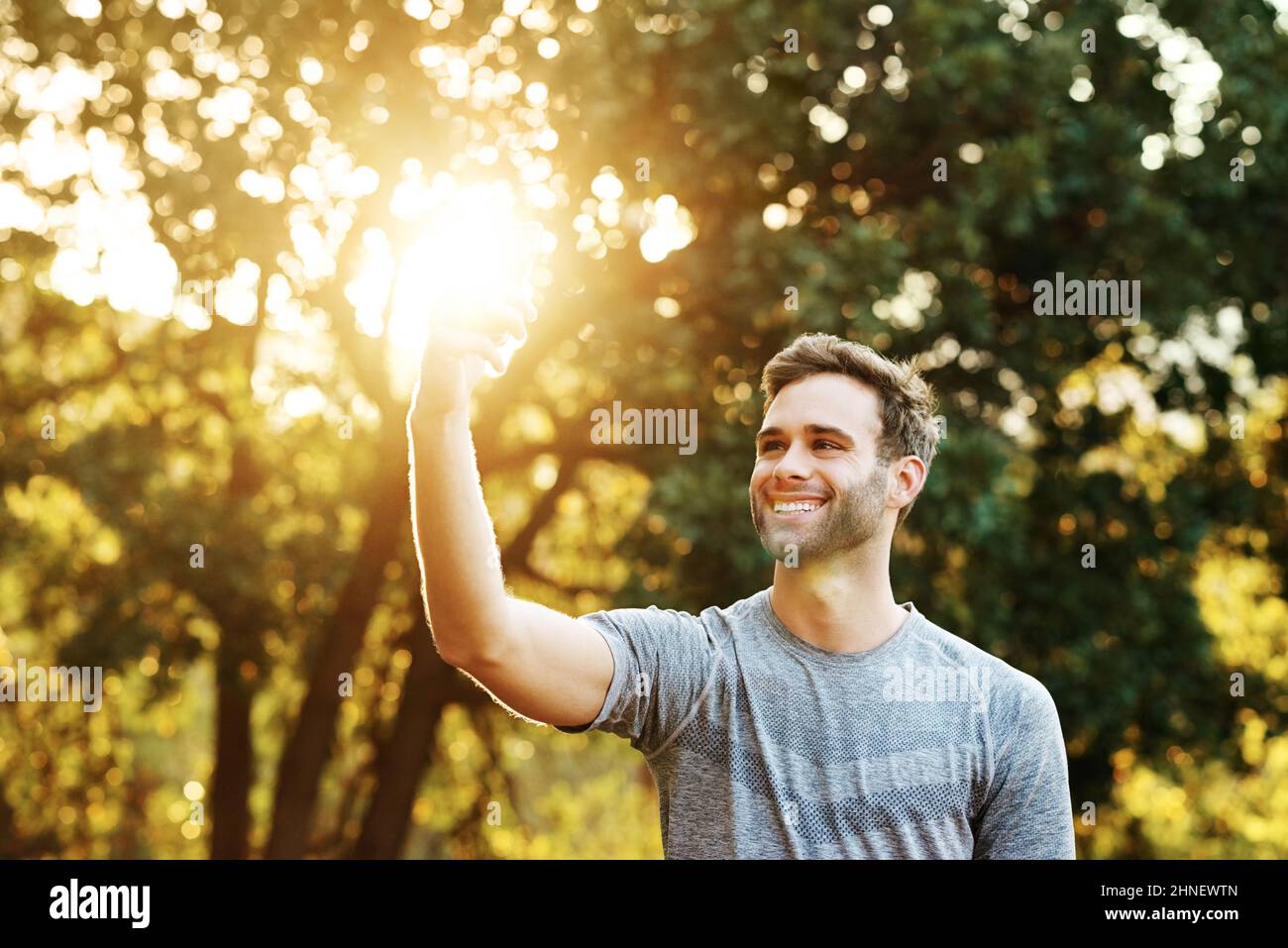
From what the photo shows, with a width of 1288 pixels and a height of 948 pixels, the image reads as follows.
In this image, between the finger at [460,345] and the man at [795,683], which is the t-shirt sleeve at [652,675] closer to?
the man at [795,683]

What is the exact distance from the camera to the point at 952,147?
376 inches

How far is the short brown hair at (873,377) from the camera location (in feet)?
10.5

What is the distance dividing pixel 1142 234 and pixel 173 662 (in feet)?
25.6

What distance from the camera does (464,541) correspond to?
8.07 feet

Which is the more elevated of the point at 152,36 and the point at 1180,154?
the point at 152,36

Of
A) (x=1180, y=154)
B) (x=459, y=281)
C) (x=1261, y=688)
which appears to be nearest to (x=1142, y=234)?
(x=1180, y=154)

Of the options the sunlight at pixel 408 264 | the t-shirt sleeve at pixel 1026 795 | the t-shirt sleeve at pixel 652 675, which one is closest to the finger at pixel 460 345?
the sunlight at pixel 408 264

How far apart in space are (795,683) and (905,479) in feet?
2.19
